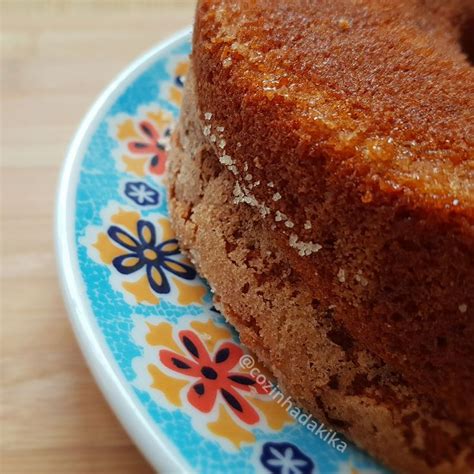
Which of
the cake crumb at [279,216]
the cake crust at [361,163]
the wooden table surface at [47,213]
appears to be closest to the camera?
the cake crust at [361,163]

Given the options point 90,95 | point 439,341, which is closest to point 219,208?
point 439,341

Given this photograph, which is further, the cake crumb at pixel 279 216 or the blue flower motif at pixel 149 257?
the blue flower motif at pixel 149 257

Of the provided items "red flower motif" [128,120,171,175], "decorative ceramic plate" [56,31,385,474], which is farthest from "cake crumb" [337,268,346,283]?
"red flower motif" [128,120,171,175]

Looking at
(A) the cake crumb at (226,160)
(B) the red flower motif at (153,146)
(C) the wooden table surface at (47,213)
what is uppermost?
(A) the cake crumb at (226,160)

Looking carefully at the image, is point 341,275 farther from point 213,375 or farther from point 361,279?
point 213,375

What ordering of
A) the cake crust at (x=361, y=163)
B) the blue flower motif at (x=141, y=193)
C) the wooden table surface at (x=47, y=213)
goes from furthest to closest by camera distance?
the blue flower motif at (x=141, y=193), the wooden table surface at (x=47, y=213), the cake crust at (x=361, y=163)

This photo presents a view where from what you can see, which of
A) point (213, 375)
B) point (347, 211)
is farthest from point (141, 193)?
point (347, 211)

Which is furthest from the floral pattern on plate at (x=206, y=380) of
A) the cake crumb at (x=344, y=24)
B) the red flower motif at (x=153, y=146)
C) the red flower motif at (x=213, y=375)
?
the cake crumb at (x=344, y=24)

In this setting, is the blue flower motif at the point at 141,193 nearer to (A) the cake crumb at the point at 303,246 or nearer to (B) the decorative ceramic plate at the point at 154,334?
(B) the decorative ceramic plate at the point at 154,334
